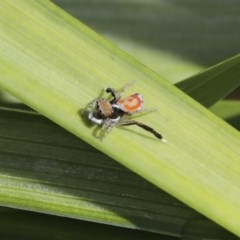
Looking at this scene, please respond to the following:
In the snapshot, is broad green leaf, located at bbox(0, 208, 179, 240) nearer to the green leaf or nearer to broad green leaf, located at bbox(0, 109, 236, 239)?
broad green leaf, located at bbox(0, 109, 236, 239)

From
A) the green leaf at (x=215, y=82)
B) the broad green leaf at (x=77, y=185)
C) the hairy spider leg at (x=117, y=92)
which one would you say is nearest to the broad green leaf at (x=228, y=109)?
the green leaf at (x=215, y=82)

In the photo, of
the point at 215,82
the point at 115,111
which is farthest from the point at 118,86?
the point at 215,82

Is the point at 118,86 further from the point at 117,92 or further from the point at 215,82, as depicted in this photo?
the point at 215,82

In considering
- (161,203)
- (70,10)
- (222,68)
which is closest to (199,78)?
(222,68)

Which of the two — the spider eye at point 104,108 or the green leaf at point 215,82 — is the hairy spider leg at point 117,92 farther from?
the green leaf at point 215,82

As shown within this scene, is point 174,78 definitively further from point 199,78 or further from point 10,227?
point 10,227

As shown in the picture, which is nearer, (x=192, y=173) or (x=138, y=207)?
(x=192, y=173)
